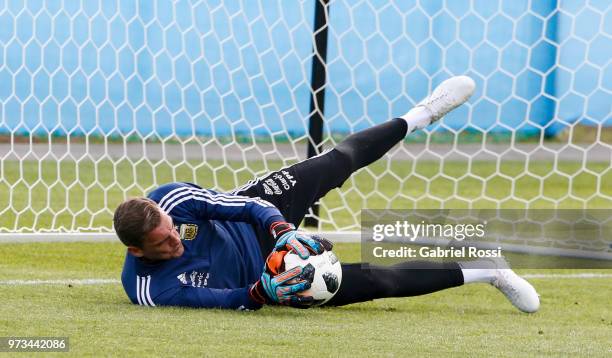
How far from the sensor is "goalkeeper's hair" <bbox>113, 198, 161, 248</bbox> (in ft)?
15.3

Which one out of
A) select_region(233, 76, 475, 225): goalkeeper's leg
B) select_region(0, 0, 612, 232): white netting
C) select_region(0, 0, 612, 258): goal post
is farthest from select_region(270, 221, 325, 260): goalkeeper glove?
select_region(0, 0, 612, 232): white netting

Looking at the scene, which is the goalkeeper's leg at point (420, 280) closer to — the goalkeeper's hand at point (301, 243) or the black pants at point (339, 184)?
the black pants at point (339, 184)

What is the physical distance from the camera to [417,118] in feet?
20.9

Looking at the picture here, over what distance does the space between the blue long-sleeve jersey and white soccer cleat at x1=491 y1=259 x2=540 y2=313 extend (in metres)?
1.09

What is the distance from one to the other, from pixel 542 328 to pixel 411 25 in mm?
4043

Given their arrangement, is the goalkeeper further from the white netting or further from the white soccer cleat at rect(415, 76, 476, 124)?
the white netting

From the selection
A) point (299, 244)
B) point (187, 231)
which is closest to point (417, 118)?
point (187, 231)

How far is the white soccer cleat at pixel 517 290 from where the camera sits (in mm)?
5246

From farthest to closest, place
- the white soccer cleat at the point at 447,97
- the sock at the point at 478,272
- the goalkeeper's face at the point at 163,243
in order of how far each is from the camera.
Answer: the white soccer cleat at the point at 447,97 < the sock at the point at 478,272 < the goalkeeper's face at the point at 163,243

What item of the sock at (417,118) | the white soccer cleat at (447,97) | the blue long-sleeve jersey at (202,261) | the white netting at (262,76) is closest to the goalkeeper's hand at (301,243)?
the blue long-sleeve jersey at (202,261)

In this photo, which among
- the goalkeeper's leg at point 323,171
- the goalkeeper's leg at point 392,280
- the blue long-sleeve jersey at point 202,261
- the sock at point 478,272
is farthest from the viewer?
the goalkeeper's leg at point 323,171

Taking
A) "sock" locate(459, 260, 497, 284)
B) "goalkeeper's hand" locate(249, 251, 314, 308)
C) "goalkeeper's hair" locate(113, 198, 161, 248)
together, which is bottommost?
"sock" locate(459, 260, 497, 284)

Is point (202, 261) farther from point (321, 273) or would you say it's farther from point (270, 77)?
point (270, 77)

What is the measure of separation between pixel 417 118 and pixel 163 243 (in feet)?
6.68
